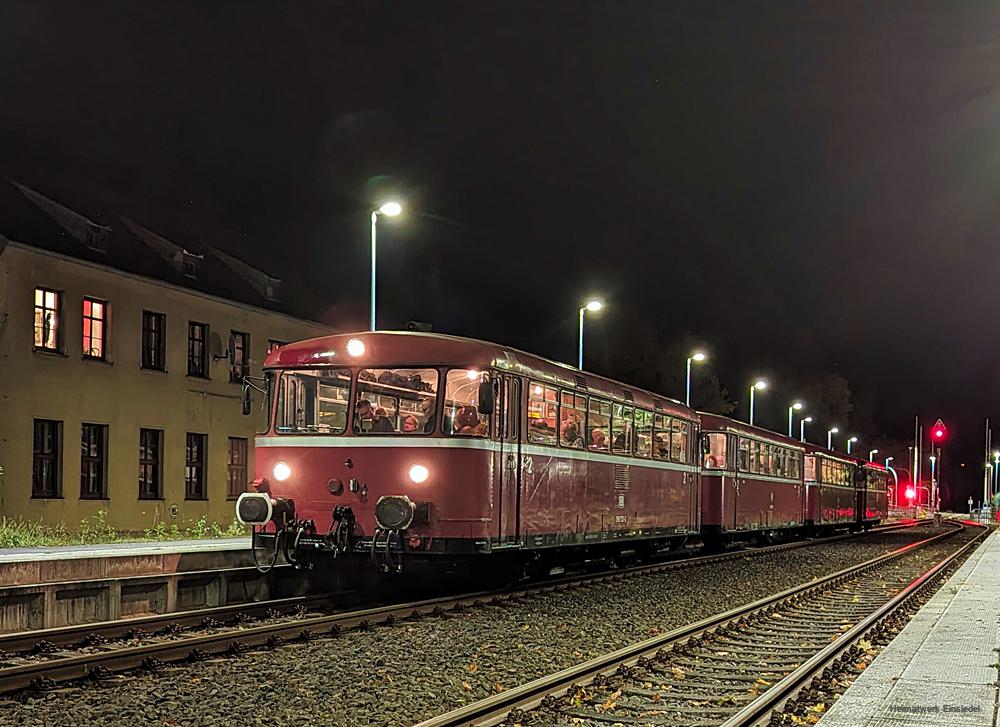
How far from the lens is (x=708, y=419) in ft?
97.7

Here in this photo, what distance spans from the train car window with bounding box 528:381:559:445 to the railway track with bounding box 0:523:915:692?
2.34m

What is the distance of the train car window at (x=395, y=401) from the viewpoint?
1597 centimetres

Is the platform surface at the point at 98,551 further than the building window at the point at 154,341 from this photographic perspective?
No

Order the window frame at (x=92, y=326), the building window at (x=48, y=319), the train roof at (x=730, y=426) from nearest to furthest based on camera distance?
the building window at (x=48, y=319) → the window frame at (x=92, y=326) → the train roof at (x=730, y=426)

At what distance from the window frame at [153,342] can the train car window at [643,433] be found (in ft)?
47.5

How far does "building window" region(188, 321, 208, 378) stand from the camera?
33.5 m

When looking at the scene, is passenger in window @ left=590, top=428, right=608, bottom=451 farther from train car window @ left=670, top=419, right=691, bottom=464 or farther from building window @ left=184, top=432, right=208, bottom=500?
building window @ left=184, top=432, right=208, bottom=500

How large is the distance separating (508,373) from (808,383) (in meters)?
101

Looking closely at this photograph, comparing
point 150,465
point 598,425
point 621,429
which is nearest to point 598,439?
point 598,425

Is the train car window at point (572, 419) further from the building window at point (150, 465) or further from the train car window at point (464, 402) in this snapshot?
the building window at point (150, 465)

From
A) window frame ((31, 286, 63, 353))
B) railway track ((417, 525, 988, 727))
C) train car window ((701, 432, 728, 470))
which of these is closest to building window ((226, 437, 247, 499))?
window frame ((31, 286, 63, 353))

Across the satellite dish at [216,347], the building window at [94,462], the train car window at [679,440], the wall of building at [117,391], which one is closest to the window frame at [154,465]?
the wall of building at [117,391]

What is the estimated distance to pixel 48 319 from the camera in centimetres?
2842

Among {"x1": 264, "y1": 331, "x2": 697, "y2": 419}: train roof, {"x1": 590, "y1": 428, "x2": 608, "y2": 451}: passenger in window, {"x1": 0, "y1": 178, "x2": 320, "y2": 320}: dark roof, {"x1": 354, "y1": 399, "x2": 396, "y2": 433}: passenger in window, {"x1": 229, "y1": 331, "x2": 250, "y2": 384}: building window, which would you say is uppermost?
{"x1": 0, "y1": 178, "x2": 320, "y2": 320}: dark roof
